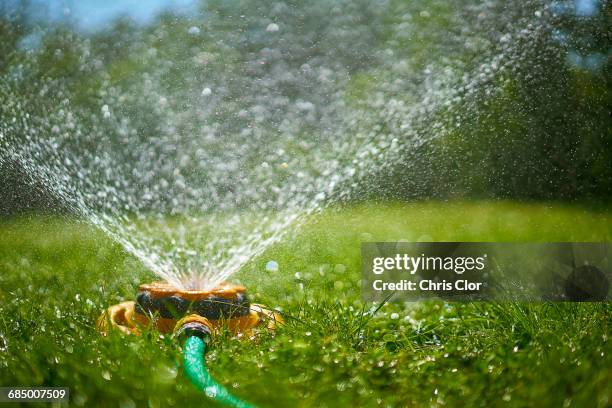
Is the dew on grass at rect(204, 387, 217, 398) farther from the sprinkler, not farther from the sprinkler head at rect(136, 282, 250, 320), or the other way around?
the sprinkler head at rect(136, 282, 250, 320)

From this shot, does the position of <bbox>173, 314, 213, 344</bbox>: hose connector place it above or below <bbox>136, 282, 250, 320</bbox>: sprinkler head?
below

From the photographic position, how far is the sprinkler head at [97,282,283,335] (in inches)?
78.7

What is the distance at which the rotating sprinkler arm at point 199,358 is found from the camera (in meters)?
1.87

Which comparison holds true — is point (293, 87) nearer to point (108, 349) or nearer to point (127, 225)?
point (127, 225)

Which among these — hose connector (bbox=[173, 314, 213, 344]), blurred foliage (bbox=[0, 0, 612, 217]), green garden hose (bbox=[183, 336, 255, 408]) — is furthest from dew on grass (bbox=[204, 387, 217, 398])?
blurred foliage (bbox=[0, 0, 612, 217])

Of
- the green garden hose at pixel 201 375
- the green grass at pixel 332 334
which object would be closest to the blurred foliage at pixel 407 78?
the green grass at pixel 332 334

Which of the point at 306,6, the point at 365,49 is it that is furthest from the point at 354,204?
the point at 306,6

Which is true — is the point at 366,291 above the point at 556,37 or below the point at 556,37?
below

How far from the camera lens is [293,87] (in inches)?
83.7

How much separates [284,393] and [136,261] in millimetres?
588

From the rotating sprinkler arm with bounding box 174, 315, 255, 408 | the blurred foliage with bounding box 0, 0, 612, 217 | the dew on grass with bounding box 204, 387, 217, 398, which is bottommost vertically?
the dew on grass with bounding box 204, 387, 217, 398

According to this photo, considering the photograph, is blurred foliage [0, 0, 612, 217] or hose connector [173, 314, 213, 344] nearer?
hose connector [173, 314, 213, 344]

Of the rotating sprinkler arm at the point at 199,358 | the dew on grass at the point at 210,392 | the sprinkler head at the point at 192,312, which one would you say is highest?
the sprinkler head at the point at 192,312

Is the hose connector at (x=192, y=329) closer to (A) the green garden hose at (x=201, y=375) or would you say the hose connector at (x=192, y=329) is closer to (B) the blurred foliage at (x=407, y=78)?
(A) the green garden hose at (x=201, y=375)
